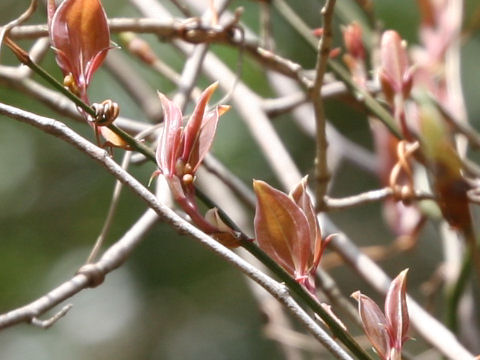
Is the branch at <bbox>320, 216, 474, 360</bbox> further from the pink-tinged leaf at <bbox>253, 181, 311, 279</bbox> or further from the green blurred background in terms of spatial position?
the green blurred background

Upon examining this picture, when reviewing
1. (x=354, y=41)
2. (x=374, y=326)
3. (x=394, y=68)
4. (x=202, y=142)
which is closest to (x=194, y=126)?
(x=202, y=142)

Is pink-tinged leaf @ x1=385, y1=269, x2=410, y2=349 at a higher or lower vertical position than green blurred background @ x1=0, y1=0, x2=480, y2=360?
higher

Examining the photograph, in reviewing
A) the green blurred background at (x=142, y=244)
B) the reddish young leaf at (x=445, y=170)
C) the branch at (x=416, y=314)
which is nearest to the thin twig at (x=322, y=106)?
the branch at (x=416, y=314)

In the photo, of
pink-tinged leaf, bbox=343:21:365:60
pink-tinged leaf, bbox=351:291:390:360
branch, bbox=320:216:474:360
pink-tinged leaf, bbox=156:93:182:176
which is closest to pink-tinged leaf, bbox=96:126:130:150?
pink-tinged leaf, bbox=156:93:182:176

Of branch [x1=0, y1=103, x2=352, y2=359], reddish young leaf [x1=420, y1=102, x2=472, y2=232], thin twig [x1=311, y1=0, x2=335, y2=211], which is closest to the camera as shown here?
reddish young leaf [x1=420, y1=102, x2=472, y2=232]

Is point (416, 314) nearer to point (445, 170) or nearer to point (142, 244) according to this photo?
point (445, 170)

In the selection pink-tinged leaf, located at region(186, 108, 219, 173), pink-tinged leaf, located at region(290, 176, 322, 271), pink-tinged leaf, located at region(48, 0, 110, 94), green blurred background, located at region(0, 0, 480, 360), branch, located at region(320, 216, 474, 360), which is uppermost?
pink-tinged leaf, located at region(48, 0, 110, 94)

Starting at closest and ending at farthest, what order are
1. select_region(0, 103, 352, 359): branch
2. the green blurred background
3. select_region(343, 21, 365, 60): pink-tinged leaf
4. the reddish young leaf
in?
the reddish young leaf, select_region(0, 103, 352, 359): branch, select_region(343, 21, 365, 60): pink-tinged leaf, the green blurred background
